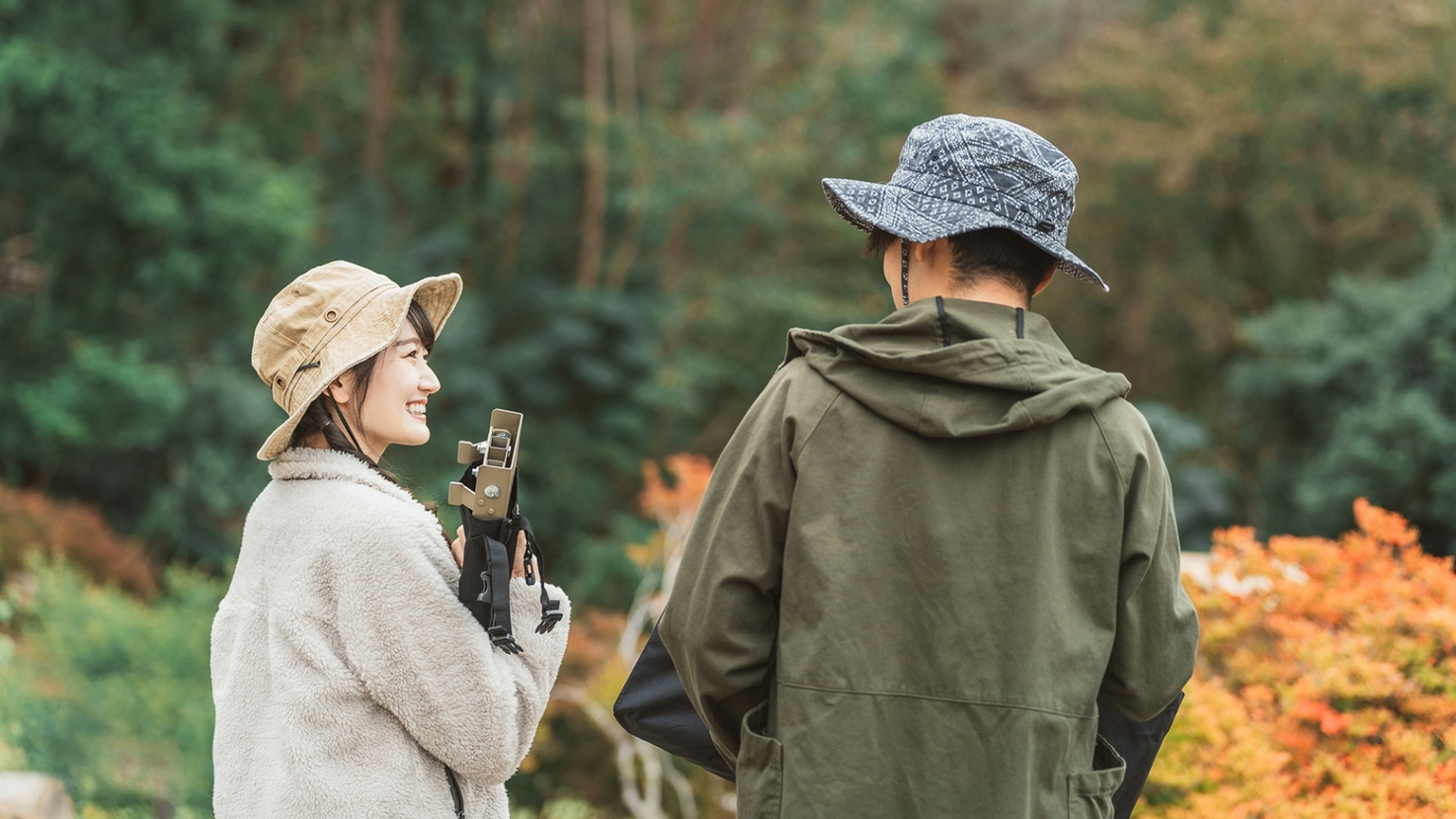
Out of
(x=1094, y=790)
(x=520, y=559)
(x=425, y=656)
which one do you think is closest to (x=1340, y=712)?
(x=1094, y=790)

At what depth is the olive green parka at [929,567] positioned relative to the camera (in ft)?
4.82

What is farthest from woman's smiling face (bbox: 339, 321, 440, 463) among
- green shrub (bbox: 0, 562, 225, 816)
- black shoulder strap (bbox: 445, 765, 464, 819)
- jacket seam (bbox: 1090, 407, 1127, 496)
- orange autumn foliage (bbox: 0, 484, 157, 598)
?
orange autumn foliage (bbox: 0, 484, 157, 598)

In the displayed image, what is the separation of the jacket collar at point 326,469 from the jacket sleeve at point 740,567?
490mm

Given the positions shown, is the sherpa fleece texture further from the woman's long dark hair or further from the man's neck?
the man's neck

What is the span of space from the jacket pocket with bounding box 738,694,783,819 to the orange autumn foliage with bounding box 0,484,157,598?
286 inches

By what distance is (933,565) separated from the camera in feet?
4.86

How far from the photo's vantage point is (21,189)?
10000 millimetres

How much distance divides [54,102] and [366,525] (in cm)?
901

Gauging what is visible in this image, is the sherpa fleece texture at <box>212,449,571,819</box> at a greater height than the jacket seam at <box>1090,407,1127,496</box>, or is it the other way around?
the jacket seam at <box>1090,407,1127,496</box>

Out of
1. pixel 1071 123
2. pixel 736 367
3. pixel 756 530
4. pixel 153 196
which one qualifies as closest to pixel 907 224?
pixel 756 530

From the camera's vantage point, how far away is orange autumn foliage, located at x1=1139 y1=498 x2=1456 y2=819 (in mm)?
2770

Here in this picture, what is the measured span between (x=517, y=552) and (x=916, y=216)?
682 millimetres

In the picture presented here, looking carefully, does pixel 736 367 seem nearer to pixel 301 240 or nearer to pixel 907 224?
pixel 301 240

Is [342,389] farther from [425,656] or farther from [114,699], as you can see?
[114,699]
